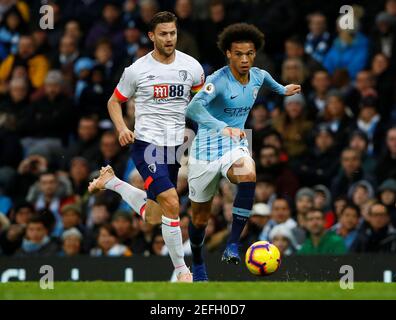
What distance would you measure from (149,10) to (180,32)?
43.9 inches

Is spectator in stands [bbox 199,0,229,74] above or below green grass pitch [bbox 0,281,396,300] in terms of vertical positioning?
above

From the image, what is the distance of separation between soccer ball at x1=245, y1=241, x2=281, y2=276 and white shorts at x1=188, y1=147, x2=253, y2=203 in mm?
875

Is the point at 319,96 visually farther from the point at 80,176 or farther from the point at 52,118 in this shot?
the point at 52,118

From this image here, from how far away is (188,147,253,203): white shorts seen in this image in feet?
45.2

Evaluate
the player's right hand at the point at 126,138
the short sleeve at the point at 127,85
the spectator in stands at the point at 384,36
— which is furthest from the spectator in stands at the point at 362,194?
the player's right hand at the point at 126,138

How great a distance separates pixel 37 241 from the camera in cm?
1844

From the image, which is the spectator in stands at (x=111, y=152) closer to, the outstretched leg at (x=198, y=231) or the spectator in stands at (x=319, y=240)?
the spectator in stands at (x=319, y=240)

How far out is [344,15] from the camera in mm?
20219

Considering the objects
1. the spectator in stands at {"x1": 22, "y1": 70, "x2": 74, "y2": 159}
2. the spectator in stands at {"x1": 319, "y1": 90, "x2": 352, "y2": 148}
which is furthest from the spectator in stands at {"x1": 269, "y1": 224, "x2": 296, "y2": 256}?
A: the spectator in stands at {"x1": 22, "y1": 70, "x2": 74, "y2": 159}

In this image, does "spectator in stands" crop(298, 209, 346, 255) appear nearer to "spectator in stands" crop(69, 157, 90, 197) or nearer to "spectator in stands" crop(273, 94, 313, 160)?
"spectator in stands" crop(273, 94, 313, 160)

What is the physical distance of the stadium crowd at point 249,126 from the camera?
17.5 m

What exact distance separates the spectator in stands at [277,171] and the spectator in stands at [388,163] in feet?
3.99
